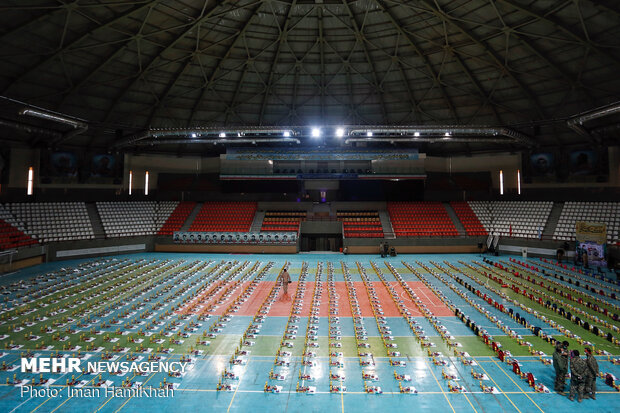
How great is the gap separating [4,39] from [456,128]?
103 ft

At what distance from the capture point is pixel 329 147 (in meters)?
38.5

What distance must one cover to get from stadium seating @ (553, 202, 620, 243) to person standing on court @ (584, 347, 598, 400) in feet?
85.6

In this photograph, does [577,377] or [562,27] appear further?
[562,27]

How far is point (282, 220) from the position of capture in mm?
37250

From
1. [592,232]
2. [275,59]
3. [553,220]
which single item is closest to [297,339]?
[275,59]

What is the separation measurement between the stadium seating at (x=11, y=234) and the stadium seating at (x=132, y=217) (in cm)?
629

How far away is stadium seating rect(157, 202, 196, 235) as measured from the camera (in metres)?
35.4

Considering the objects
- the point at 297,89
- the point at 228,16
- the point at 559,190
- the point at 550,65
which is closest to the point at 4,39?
the point at 228,16

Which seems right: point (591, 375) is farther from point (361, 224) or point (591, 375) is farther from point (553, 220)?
point (553, 220)

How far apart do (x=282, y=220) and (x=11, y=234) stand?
23791 millimetres

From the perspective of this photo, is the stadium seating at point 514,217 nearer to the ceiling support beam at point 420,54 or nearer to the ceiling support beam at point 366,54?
the ceiling support beam at point 420,54

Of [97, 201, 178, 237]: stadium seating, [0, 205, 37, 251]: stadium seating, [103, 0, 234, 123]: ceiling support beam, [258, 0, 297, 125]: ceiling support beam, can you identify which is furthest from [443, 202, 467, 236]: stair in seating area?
[0, 205, 37, 251]: stadium seating

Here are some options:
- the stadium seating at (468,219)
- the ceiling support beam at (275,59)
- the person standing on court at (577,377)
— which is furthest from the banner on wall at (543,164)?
the person standing on court at (577,377)

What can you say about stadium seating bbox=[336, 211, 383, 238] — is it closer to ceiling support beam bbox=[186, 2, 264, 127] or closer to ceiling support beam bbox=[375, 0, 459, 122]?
ceiling support beam bbox=[375, 0, 459, 122]
